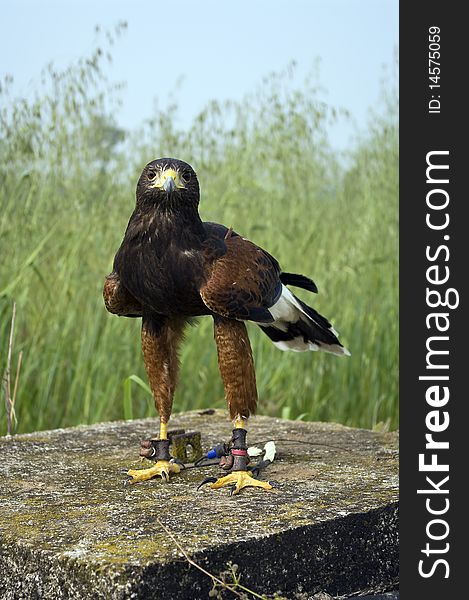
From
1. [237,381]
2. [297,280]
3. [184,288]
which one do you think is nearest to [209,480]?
[237,381]

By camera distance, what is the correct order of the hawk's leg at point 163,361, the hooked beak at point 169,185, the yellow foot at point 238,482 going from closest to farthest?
the hooked beak at point 169,185
the yellow foot at point 238,482
the hawk's leg at point 163,361

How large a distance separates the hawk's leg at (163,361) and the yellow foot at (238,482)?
20cm

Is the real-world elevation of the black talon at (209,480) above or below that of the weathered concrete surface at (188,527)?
above

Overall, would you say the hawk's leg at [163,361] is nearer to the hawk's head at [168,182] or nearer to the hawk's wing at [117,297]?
the hawk's wing at [117,297]

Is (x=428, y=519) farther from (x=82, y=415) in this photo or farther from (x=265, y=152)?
(x=265, y=152)

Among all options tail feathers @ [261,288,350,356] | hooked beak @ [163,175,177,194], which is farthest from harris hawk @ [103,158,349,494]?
tail feathers @ [261,288,350,356]

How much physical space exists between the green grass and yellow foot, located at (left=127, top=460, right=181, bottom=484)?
2.52ft

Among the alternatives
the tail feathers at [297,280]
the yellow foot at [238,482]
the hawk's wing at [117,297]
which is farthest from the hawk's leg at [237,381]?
the tail feathers at [297,280]

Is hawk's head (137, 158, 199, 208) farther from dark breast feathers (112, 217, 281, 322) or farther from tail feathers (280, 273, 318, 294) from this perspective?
tail feathers (280, 273, 318, 294)

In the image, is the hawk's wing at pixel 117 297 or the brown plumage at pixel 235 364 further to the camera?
the hawk's wing at pixel 117 297

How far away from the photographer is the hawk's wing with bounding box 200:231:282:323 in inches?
100

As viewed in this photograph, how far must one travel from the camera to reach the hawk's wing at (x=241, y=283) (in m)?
2.55

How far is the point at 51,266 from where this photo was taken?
452cm

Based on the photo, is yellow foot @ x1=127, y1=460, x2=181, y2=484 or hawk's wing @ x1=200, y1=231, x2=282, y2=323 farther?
yellow foot @ x1=127, y1=460, x2=181, y2=484
